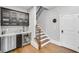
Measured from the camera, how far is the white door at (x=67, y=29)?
1574 mm

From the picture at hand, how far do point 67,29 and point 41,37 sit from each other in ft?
1.66

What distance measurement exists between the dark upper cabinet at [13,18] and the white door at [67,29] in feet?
2.19

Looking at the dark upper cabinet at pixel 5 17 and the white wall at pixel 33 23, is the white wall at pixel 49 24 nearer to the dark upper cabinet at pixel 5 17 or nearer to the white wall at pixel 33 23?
the white wall at pixel 33 23

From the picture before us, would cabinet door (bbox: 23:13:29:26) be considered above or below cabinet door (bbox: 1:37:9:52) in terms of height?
above

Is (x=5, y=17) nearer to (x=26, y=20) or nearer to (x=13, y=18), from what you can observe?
(x=13, y=18)

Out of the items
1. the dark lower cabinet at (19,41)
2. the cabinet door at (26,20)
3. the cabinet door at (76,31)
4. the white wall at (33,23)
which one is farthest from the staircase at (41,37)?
the cabinet door at (76,31)

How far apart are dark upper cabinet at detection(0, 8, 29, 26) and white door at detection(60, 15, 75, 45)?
67 centimetres

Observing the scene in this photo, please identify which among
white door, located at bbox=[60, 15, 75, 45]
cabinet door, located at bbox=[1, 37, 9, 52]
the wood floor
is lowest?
the wood floor

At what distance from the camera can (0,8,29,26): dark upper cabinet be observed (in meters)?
1.50

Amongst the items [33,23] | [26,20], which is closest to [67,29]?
[33,23]

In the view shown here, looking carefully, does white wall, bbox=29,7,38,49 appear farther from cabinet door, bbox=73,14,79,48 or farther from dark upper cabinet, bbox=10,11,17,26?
cabinet door, bbox=73,14,79,48

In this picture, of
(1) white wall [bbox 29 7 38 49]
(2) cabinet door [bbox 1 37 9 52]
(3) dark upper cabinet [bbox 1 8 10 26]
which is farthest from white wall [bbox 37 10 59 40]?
(2) cabinet door [bbox 1 37 9 52]
